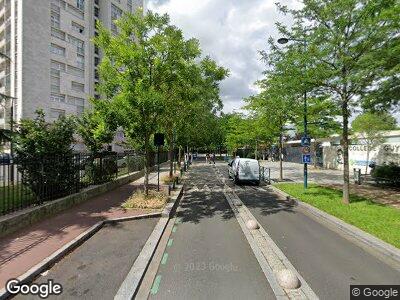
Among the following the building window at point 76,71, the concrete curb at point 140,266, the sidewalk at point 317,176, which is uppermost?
the building window at point 76,71

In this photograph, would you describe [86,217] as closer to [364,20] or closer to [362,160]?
[364,20]

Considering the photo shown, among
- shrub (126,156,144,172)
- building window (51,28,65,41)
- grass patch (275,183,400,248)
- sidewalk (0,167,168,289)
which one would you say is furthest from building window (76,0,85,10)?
grass patch (275,183,400,248)

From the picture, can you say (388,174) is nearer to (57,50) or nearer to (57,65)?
(57,65)

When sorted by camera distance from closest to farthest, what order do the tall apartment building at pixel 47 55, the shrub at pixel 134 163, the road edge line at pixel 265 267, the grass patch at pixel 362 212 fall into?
the road edge line at pixel 265 267
the grass patch at pixel 362 212
the shrub at pixel 134 163
the tall apartment building at pixel 47 55

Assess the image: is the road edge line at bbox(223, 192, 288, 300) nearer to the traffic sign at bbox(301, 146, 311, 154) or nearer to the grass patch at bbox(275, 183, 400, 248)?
the grass patch at bbox(275, 183, 400, 248)

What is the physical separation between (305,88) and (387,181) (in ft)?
32.2

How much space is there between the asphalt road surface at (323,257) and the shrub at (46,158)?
7379 millimetres

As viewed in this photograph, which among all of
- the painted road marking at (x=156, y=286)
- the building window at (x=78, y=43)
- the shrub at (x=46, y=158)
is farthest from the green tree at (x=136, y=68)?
the building window at (x=78, y=43)

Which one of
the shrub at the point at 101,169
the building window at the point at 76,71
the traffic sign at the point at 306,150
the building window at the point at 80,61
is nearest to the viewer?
the shrub at the point at 101,169

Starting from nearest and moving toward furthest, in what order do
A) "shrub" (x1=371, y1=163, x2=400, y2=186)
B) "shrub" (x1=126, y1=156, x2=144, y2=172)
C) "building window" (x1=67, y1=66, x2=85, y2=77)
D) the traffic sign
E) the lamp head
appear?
the lamp head
the traffic sign
"shrub" (x1=371, y1=163, x2=400, y2=186)
"shrub" (x1=126, y1=156, x2=144, y2=172)
"building window" (x1=67, y1=66, x2=85, y2=77)

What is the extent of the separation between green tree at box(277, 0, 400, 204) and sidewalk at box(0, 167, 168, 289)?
8.77m

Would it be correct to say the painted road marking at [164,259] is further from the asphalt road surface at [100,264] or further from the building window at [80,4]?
the building window at [80,4]

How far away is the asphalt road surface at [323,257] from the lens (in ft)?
19.3

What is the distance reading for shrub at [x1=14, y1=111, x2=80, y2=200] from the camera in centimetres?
1049
